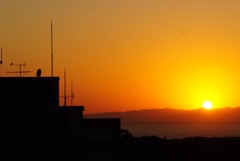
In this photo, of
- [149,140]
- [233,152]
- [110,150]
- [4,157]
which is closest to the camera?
[4,157]

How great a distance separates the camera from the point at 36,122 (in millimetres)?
46094

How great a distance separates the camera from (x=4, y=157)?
45.3 metres

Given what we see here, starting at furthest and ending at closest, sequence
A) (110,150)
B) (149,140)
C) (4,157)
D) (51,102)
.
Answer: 1. (149,140)
2. (110,150)
3. (51,102)
4. (4,157)

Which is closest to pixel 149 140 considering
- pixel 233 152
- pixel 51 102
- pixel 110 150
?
pixel 233 152

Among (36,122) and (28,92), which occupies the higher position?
(28,92)

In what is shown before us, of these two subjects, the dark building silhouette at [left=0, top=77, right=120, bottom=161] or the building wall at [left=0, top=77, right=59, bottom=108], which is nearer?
the dark building silhouette at [left=0, top=77, right=120, bottom=161]

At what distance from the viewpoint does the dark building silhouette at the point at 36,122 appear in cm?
4562

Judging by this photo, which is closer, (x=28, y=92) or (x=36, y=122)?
(x=36, y=122)

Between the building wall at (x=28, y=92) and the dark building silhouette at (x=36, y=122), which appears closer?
the dark building silhouette at (x=36, y=122)

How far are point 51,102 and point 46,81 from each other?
162cm

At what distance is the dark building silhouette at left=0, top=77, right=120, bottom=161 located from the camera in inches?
1796

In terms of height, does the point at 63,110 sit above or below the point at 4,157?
above

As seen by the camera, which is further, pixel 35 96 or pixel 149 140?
pixel 149 140

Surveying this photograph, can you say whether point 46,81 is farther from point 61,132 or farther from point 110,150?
point 110,150
